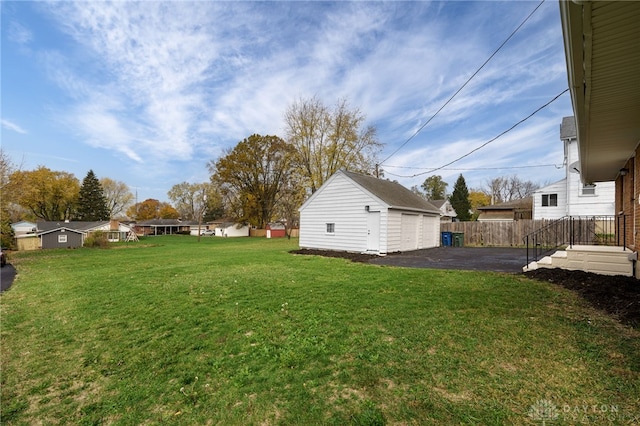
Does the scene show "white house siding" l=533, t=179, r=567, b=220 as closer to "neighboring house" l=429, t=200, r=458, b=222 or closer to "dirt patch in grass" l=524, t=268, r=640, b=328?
"dirt patch in grass" l=524, t=268, r=640, b=328

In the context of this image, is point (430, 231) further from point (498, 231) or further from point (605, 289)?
point (605, 289)

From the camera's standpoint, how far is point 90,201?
152 feet

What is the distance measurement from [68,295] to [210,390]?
7.00m

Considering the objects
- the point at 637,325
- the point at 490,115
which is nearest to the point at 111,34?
the point at 637,325

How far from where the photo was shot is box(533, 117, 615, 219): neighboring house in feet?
60.5

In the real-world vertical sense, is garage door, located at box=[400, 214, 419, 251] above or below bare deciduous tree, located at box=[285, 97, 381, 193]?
below

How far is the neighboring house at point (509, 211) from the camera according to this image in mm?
31672

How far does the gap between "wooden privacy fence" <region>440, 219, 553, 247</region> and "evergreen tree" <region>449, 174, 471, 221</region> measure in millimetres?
24272

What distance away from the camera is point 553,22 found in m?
7.51

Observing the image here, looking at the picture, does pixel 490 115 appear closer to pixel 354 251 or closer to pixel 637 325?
pixel 354 251

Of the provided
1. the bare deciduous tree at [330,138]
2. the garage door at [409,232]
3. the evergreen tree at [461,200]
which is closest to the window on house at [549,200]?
the garage door at [409,232]

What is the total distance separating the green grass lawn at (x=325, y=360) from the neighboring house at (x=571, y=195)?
1750 centimetres

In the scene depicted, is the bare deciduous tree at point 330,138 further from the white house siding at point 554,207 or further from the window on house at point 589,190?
the window on house at point 589,190

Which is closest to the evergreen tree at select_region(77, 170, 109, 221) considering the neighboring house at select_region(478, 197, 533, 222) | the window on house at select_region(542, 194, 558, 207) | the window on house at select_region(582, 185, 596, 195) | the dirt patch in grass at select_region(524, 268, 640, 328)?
the dirt patch in grass at select_region(524, 268, 640, 328)
